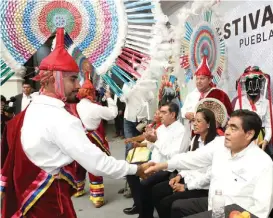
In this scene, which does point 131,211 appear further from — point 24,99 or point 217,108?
point 24,99

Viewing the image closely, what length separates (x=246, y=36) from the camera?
387cm

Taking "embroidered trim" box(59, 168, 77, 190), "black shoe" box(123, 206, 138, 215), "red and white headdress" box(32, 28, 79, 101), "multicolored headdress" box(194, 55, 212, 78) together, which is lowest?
"black shoe" box(123, 206, 138, 215)

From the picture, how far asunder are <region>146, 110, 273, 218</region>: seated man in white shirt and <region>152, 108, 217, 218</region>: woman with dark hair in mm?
248

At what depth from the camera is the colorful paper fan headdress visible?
2.90 metres

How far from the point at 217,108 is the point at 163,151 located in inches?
25.3

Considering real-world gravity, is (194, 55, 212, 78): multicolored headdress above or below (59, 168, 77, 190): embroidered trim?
above

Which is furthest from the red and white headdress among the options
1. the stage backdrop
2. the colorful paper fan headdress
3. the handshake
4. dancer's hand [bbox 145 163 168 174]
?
the stage backdrop

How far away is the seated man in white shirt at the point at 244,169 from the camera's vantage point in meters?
1.82

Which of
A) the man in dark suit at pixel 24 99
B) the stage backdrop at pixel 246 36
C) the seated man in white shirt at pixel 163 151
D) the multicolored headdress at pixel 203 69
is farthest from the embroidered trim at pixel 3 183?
the man in dark suit at pixel 24 99

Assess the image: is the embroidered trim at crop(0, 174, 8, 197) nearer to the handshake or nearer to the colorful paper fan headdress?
the handshake

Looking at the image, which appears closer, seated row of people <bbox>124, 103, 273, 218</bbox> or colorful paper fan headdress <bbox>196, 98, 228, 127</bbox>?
seated row of people <bbox>124, 103, 273, 218</bbox>

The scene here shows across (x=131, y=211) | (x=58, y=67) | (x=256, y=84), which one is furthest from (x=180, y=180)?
(x=58, y=67)

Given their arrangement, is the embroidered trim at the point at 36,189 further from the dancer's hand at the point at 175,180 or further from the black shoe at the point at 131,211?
the black shoe at the point at 131,211

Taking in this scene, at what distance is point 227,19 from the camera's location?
4.20 metres
